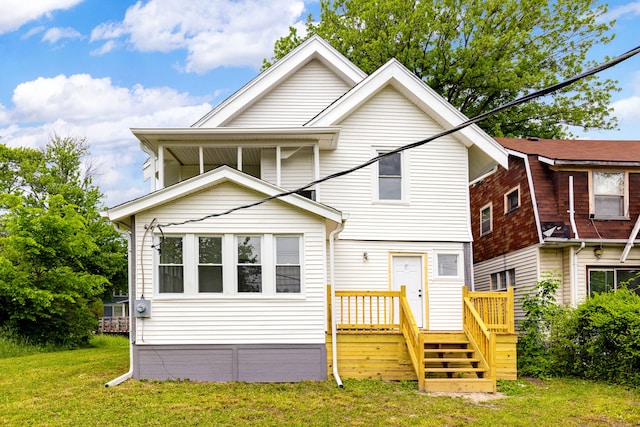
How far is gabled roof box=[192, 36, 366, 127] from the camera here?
49.1 ft

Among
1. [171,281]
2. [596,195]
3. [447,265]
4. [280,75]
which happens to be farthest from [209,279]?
[596,195]

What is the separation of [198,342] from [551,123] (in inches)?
896

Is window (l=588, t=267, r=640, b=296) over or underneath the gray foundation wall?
over

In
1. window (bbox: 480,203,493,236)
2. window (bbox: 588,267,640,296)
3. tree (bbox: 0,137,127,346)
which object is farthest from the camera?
window (bbox: 480,203,493,236)

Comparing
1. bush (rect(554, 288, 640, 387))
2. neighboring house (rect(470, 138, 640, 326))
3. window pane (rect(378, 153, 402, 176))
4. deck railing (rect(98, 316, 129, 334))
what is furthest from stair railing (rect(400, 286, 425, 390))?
deck railing (rect(98, 316, 129, 334))

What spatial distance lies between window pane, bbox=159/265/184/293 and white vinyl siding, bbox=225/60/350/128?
5.20 metres

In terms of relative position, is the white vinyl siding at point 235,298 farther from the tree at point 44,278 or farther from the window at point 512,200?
the tree at point 44,278

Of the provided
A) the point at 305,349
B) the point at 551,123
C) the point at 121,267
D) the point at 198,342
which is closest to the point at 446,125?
the point at 305,349

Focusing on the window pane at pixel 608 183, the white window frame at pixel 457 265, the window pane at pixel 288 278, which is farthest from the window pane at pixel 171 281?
the window pane at pixel 608 183

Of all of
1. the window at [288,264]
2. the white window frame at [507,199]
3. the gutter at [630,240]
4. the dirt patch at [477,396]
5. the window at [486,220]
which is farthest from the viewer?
the window at [486,220]

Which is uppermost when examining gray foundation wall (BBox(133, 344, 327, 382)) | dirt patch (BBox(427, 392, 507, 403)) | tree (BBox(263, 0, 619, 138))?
tree (BBox(263, 0, 619, 138))

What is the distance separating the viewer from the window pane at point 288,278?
11.5 metres

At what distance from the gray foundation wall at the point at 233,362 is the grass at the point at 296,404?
32 centimetres

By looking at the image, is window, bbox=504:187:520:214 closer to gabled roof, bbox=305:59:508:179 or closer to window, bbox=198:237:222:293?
gabled roof, bbox=305:59:508:179
